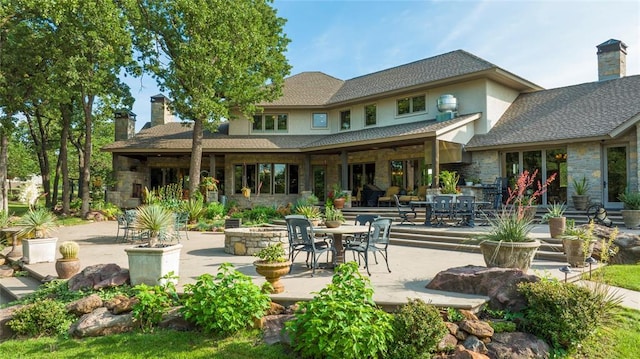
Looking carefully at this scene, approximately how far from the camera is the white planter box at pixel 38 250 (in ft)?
27.9

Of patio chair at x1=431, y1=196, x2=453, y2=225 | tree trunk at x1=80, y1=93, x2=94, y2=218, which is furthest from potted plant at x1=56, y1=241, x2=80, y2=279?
tree trunk at x1=80, y1=93, x2=94, y2=218

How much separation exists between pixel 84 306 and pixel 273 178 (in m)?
16.0

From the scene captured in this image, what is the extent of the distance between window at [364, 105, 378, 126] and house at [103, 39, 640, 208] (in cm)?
7

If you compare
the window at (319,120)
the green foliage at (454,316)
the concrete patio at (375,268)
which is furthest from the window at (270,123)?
the green foliage at (454,316)

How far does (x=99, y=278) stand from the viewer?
20.1 ft

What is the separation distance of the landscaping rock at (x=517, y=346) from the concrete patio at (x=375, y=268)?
47 centimetres

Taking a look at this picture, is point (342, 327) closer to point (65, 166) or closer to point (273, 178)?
point (273, 178)

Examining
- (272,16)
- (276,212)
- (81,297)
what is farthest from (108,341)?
(272,16)

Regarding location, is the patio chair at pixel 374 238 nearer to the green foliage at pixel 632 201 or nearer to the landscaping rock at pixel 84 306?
the landscaping rock at pixel 84 306

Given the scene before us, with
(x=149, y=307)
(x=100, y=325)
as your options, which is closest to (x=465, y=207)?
(x=149, y=307)

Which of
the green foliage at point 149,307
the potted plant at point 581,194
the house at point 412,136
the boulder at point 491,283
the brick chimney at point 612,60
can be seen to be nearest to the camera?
the boulder at point 491,283

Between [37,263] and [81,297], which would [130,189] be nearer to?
[37,263]

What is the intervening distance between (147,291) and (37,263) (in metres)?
5.17

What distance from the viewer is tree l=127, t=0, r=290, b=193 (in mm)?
17219
